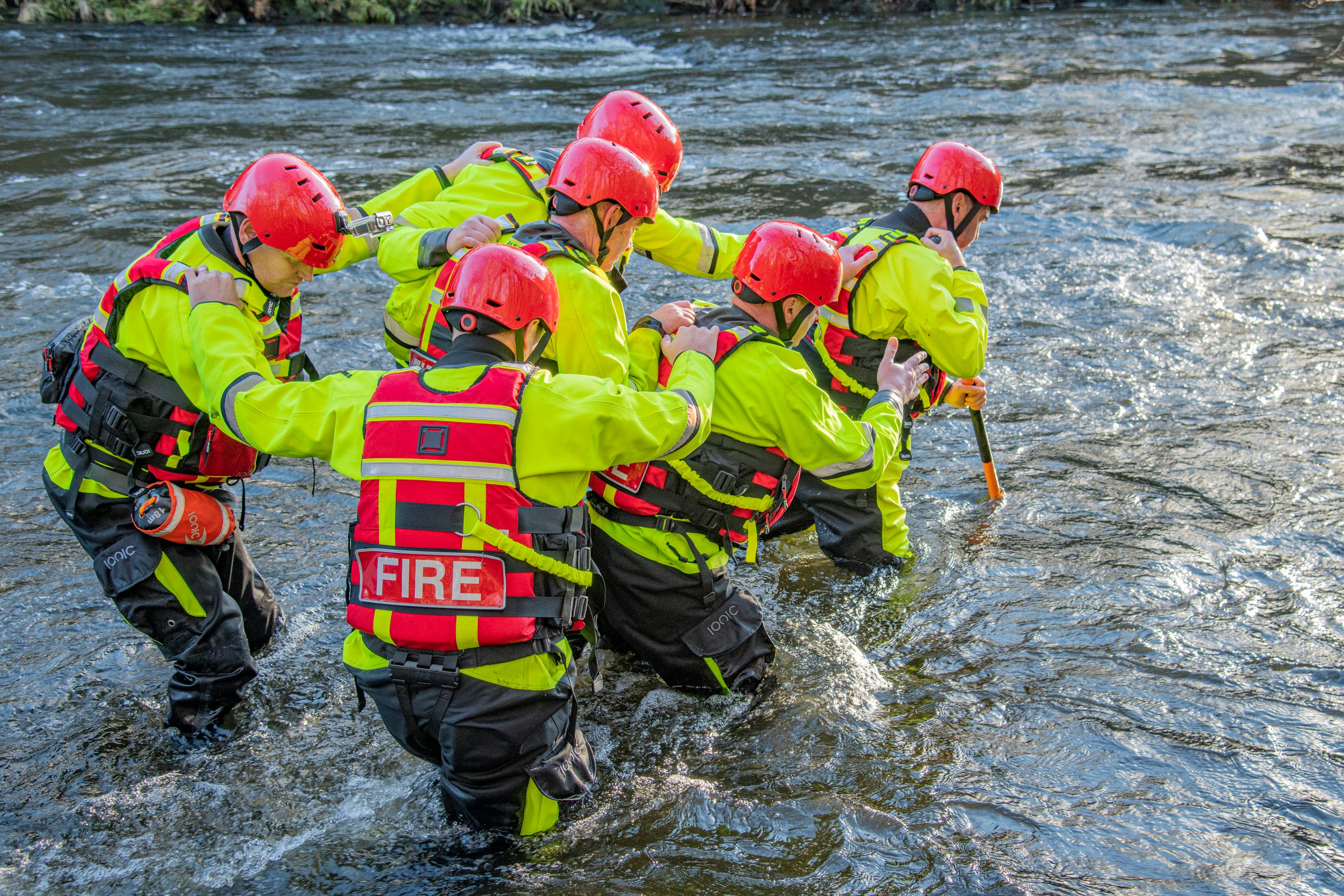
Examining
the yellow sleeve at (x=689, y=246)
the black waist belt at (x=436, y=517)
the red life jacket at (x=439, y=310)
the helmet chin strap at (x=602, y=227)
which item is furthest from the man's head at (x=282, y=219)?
the yellow sleeve at (x=689, y=246)

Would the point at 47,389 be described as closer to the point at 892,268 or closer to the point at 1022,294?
the point at 892,268

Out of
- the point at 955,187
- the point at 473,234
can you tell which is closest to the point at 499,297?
the point at 473,234

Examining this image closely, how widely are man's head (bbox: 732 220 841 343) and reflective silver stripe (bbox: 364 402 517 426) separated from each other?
139cm

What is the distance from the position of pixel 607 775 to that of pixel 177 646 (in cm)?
191

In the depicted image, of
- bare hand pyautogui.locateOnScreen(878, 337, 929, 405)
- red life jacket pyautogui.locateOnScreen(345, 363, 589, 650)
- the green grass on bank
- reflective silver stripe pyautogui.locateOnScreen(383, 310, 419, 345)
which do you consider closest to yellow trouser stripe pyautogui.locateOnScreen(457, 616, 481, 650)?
red life jacket pyautogui.locateOnScreen(345, 363, 589, 650)

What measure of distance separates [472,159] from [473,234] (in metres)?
1.15

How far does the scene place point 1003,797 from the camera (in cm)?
431

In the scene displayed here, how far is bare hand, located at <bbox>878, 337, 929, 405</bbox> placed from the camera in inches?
199

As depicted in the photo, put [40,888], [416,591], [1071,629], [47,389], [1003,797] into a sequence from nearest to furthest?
[416,591]
[40,888]
[1003,797]
[47,389]
[1071,629]

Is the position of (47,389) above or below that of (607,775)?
above

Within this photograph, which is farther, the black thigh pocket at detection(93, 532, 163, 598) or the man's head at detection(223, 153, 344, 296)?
the black thigh pocket at detection(93, 532, 163, 598)

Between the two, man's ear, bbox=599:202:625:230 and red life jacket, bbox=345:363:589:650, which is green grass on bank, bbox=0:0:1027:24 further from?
red life jacket, bbox=345:363:589:650

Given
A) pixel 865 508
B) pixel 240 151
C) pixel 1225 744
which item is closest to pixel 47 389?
pixel 865 508

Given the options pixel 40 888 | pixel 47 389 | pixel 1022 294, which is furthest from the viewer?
pixel 1022 294
